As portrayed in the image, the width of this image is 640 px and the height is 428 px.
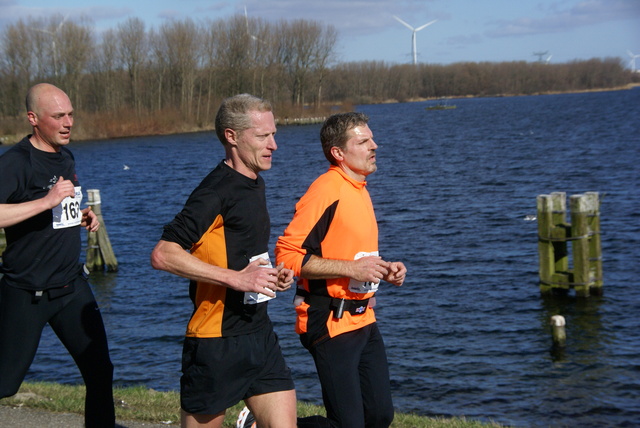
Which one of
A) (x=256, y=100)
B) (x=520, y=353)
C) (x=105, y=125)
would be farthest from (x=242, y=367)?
(x=105, y=125)

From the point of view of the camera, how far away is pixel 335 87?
166375 mm

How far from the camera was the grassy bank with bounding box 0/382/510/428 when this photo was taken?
19.6ft

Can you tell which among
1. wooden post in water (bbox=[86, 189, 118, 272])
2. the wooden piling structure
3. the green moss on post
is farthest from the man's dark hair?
wooden post in water (bbox=[86, 189, 118, 272])

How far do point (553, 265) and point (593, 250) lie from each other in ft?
2.95

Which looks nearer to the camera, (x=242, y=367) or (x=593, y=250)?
(x=242, y=367)

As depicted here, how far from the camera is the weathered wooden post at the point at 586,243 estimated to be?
14930 mm

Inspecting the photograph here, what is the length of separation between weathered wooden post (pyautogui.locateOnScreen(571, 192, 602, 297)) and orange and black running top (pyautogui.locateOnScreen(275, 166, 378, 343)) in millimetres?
11371

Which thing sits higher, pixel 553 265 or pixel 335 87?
pixel 335 87

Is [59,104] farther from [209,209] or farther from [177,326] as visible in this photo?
[177,326]

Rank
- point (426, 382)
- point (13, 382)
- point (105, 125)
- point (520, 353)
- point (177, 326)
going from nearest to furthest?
point (13, 382) < point (426, 382) < point (520, 353) < point (177, 326) < point (105, 125)

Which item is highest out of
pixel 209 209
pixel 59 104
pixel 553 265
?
pixel 59 104

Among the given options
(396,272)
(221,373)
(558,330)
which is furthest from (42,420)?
(558,330)

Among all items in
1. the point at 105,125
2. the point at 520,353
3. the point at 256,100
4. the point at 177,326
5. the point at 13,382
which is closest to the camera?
the point at 256,100

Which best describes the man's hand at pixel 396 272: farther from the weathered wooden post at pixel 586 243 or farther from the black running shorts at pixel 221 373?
the weathered wooden post at pixel 586 243
